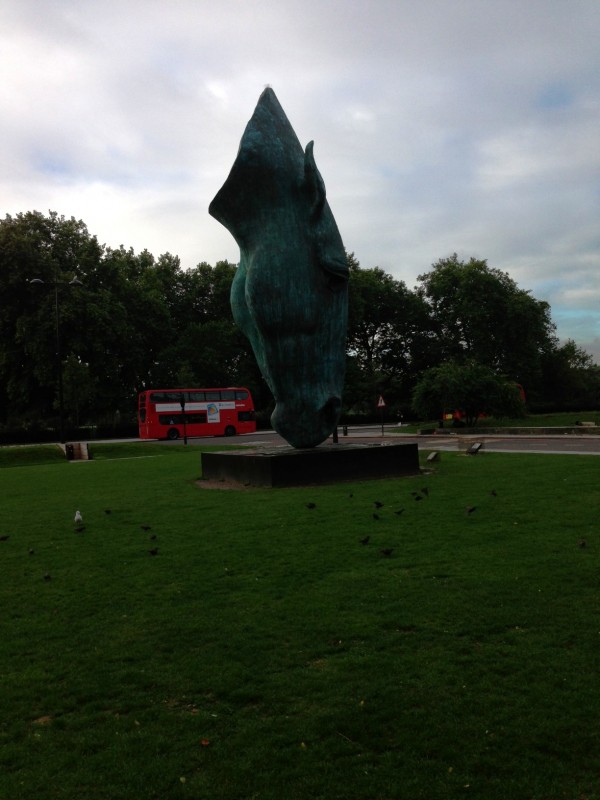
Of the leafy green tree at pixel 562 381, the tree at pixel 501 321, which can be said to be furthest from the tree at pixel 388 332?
the leafy green tree at pixel 562 381

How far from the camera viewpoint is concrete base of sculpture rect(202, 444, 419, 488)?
11711 mm

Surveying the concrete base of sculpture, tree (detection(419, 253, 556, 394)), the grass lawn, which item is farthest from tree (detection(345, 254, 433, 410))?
the grass lawn

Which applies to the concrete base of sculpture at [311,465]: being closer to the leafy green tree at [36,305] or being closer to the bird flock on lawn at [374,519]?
the bird flock on lawn at [374,519]

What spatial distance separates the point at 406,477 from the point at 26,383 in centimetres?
3110

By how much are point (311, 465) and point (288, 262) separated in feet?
12.0

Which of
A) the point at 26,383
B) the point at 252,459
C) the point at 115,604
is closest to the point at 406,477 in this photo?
the point at 252,459

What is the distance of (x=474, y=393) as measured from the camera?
1230 inches

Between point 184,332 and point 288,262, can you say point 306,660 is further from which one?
point 184,332

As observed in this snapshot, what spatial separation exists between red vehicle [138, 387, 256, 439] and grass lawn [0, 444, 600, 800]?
93.6 feet

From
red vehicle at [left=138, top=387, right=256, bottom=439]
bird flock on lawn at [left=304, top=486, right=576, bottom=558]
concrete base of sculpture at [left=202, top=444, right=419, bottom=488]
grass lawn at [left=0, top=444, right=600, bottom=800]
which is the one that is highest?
red vehicle at [left=138, top=387, right=256, bottom=439]

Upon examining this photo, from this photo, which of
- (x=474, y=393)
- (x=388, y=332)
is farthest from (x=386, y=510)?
(x=388, y=332)

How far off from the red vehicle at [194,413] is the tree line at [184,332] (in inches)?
145

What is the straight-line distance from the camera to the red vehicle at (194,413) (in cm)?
3638

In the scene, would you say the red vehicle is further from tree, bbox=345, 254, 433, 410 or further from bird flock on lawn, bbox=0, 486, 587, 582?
bird flock on lawn, bbox=0, 486, 587, 582
